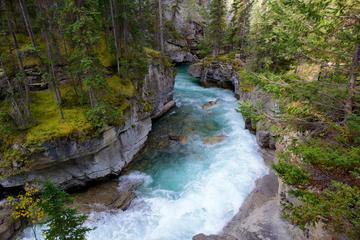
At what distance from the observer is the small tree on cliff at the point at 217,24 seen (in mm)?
38406

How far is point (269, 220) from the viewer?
38.8ft

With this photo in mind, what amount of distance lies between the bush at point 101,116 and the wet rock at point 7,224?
608 cm

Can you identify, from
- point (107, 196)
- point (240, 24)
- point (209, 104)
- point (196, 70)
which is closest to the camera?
point (107, 196)

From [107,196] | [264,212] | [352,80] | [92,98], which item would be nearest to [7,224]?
[107,196]

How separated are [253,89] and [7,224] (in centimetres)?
2269

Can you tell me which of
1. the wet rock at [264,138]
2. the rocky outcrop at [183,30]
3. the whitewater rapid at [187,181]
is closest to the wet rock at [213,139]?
the whitewater rapid at [187,181]

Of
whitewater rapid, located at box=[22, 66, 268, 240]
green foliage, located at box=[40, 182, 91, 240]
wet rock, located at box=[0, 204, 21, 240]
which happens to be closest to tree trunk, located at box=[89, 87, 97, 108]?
whitewater rapid, located at box=[22, 66, 268, 240]

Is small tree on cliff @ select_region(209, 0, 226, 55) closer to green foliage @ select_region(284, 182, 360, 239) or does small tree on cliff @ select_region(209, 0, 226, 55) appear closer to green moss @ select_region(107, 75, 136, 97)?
green moss @ select_region(107, 75, 136, 97)

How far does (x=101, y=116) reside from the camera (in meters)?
15.1

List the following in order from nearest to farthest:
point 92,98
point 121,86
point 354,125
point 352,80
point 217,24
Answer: point 354,125, point 352,80, point 92,98, point 121,86, point 217,24

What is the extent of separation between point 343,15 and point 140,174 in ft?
46.0

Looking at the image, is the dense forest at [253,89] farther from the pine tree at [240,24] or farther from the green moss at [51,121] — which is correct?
the pine tree at [240,24]

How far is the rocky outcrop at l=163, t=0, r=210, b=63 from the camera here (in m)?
48.4

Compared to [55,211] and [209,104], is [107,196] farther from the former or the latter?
[209,104]
